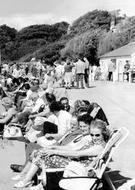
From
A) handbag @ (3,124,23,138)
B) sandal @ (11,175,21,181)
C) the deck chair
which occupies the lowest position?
sandal @ (11,175,21,181)

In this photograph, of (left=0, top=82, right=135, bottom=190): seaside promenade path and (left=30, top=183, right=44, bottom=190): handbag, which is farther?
(left=0, top=82, right=135, bottom=190): seaside promenade path

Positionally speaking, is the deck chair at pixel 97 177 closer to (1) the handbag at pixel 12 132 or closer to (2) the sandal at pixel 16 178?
(2) the sandal at pixel 16 178

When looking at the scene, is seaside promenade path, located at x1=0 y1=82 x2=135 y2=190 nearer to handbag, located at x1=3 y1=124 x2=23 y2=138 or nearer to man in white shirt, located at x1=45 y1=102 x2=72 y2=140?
handbag, located at x1=3 y1=124 x2=23 y2=138

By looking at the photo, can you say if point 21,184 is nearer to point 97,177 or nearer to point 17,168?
point 17,168

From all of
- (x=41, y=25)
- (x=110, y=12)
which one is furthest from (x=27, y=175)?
(x=41, y=25)

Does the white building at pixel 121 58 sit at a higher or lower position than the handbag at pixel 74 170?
higher

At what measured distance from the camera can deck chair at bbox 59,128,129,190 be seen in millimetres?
5219

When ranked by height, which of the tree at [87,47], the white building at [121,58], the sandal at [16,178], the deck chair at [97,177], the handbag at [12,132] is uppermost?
the tree at [87,47]

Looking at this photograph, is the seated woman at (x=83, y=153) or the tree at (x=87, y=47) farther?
the tree at (x=87, y=47)

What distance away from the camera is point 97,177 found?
5.36 metres

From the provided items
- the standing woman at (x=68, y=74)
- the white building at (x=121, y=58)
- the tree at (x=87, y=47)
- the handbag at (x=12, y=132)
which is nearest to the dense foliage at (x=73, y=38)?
the tree at (x=87, y=47)

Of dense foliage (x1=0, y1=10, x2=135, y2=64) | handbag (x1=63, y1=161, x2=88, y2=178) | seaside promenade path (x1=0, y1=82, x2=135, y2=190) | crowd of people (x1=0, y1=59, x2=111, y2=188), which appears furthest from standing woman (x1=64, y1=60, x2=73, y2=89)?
dense foliage (x1=0, y1=10, x2=135, y2=64)

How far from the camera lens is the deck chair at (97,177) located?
522cm

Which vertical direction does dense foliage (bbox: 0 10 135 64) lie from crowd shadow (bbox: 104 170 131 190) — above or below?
above
